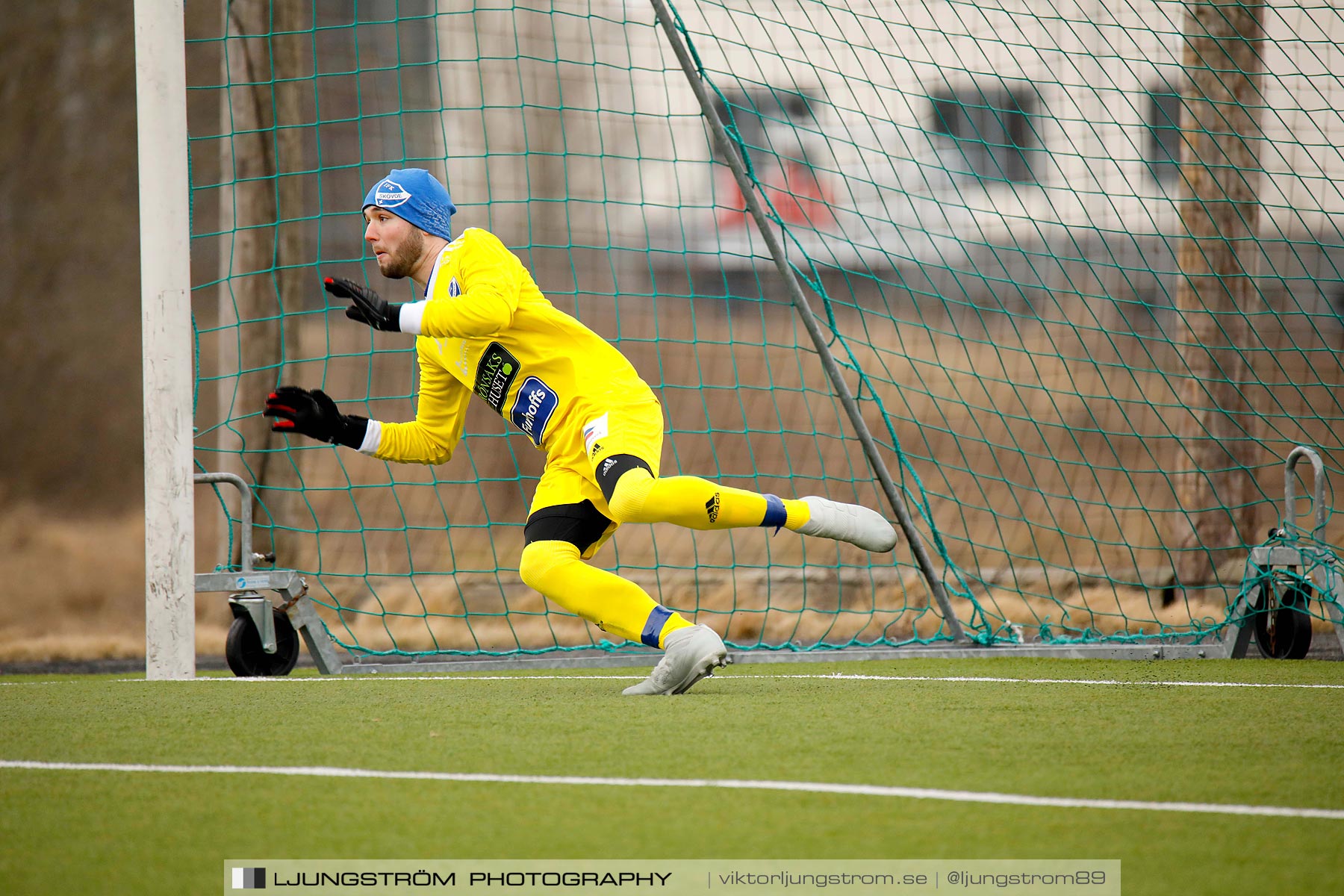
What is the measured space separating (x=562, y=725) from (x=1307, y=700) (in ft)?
6.51

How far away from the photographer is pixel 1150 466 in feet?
31.7

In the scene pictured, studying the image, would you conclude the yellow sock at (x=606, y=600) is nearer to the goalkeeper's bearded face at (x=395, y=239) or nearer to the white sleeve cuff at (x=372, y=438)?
the white sleeve cuff at (x=372, y=438)

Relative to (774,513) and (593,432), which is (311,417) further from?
(774,513)

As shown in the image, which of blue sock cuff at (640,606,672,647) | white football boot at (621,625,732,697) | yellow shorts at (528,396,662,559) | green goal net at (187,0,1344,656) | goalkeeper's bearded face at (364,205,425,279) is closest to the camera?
white football boot at (621,625,732,697)

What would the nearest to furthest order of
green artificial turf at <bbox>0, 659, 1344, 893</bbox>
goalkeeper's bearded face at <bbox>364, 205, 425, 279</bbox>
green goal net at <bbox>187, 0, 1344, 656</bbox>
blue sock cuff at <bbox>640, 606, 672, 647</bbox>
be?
green artificial turf at <bbox>0, 659, 1344, 893</bbox> < blue sock cuff at <bbox>640, 606, 672, 647</bbox> < goalkeeper's bearded face at <bbox>364, 205, 425, 279</bbox> < green goal net at <bbox>187, 0, 1344, 656</bbox>

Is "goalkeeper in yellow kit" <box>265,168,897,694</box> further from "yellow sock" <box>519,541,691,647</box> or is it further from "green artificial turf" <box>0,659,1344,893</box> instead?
"green artificial turf" <box>0,659,1344,893</box>

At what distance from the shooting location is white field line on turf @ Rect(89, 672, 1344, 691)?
401 centimetres

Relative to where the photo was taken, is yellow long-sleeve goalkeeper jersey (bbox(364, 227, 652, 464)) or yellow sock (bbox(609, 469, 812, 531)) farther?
yellow long-sleeve goalkeeper jersey (bbox(364, 227, 652, 464))

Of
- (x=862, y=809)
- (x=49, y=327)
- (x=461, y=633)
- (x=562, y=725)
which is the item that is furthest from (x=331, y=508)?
(x=862, y=809)

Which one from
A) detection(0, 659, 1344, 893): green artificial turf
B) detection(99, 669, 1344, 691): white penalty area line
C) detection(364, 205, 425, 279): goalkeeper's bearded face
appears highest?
detection(364, 205, 425, 279): goalkeeper's bearded face

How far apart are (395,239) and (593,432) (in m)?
0.88

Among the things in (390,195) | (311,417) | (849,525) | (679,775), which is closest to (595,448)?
(849,525)

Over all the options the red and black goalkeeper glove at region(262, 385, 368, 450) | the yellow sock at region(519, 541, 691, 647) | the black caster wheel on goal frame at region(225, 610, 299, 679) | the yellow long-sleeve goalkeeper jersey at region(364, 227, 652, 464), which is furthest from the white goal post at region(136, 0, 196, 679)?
the yellow sock at region(519, 541, 691, 647)

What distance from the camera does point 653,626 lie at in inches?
Result: 147
